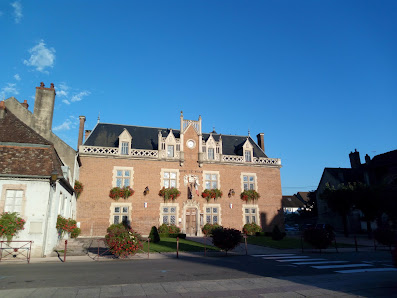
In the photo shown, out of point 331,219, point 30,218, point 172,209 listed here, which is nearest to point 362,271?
point 30,218

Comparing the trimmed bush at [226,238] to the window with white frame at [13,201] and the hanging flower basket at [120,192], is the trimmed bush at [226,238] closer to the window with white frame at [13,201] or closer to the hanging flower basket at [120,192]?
→ the window with white frame at [13,201]

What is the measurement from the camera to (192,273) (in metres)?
10.4

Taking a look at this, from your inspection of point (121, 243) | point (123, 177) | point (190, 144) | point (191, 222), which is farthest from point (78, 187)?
point (121, 243)

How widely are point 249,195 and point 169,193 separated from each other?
897 centimetres

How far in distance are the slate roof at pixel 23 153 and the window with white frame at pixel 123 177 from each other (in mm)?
10913

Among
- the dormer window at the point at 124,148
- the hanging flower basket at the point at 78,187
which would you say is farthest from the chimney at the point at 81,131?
the hanging flower basket at the point at 78,187

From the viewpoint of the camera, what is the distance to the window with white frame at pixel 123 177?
27766 mm

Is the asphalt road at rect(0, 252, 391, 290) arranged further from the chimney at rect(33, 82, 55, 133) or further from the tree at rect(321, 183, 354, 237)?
the tree at rect(321, 183, 354, 237)

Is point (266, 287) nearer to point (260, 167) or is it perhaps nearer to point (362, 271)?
point (362, 271)

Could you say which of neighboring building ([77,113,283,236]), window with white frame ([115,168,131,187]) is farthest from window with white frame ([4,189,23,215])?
window with white frame ([115,168,131,187])

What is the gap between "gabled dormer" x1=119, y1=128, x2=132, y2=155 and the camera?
1130 inches

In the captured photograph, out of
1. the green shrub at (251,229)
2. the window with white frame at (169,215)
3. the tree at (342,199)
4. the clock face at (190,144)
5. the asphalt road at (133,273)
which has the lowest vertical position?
the asphalt road at (133,273)

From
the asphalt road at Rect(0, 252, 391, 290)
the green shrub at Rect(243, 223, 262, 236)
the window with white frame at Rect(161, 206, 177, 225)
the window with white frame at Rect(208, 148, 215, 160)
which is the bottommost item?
the asphalt road at Rect(0, 252, 391, 290)

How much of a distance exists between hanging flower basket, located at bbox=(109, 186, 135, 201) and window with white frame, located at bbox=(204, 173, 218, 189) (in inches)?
319
